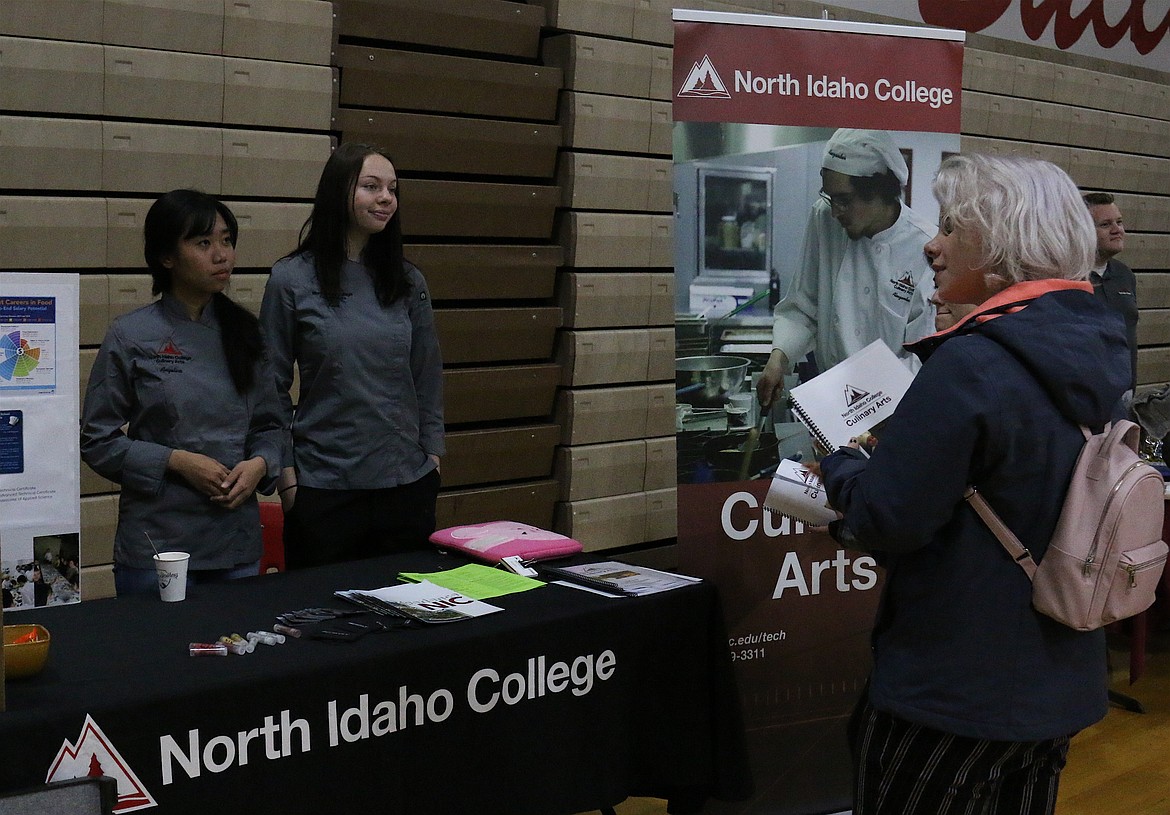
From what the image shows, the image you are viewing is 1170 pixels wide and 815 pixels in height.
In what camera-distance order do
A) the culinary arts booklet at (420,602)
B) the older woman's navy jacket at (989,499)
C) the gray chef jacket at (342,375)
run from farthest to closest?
the gray chef jacket at (342,375), the culinary arts booklet at (420,602), the older woman's navy jacket at (989,499)

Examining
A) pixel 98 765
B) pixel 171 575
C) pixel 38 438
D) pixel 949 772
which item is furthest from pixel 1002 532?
pixel 38 438

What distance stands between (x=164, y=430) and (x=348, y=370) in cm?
41

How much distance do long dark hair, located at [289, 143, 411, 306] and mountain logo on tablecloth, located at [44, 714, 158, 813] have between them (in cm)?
125

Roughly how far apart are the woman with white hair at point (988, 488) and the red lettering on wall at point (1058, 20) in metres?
3.84

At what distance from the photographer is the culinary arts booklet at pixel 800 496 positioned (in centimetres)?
186

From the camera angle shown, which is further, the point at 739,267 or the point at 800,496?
the point at 739,267

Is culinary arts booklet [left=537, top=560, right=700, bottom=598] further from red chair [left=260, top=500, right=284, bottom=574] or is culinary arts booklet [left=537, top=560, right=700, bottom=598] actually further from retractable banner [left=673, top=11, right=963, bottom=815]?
red chair [left=260, top=500, right=284, bottom=574]

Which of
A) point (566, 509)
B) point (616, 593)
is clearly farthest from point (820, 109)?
point (566, 509)

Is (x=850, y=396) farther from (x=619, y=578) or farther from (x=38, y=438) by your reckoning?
(x=38, y=438)

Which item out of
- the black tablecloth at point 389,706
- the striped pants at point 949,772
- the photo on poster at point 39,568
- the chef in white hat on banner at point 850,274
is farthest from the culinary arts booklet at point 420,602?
the chef in white hat on banner at point 850,274

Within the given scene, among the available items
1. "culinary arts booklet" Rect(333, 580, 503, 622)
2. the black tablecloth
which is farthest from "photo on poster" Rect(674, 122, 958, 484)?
"culinary arts booklet" Rect(333, 580, 503, 622)

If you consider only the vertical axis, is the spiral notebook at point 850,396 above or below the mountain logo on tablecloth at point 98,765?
above

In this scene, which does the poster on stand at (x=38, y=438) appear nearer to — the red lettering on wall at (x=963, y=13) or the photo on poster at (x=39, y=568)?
the photo on poster at (x=39, y=568)

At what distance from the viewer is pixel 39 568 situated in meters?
2.53
